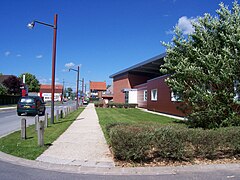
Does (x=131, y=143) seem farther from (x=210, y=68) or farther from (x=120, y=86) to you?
(x=120, y=86)

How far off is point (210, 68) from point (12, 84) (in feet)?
203

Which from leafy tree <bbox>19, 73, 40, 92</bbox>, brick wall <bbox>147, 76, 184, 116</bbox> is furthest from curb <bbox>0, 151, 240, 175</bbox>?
leafy tree <bbox>19, 73, 40, 92</bbox>

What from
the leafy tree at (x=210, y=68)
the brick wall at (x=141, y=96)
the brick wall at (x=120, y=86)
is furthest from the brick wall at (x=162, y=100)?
the brick wall at (x=120, y=86)

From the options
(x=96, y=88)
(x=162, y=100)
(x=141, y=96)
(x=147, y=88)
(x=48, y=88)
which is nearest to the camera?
A: (x=162, y=100)

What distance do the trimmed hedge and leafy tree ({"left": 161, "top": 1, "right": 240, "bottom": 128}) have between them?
93.7 inches

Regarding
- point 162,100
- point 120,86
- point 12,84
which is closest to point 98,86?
point 12,84

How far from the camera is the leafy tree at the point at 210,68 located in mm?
7908

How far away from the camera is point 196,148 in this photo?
5.89m

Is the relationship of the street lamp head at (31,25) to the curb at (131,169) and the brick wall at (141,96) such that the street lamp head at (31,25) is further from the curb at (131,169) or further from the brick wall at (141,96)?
the brick wall at (141,96)

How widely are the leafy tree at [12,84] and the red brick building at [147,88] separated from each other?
89.3 ft

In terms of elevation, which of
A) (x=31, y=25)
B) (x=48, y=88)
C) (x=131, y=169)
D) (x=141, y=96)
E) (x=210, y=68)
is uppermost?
(x=48, y=88)

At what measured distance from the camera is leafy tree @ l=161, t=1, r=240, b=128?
7908 millimetres

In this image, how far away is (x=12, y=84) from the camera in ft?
204

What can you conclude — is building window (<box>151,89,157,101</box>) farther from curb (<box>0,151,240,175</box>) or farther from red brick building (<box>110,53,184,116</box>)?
curb (<box>0,151,240,175</box>)
